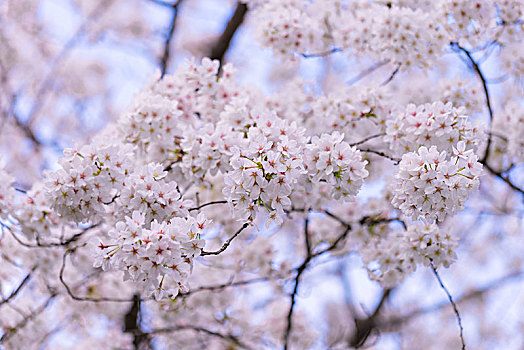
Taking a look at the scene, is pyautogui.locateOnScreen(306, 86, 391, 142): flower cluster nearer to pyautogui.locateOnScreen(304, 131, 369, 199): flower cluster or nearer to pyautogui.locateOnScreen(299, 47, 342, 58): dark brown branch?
pyautogui.locateOnScreen(299, 47, 342, 58): dark brown branch

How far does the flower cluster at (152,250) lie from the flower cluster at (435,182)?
38.6 inches

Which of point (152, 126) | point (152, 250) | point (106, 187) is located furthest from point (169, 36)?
point (152, 250)

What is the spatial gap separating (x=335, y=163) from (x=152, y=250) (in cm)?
96

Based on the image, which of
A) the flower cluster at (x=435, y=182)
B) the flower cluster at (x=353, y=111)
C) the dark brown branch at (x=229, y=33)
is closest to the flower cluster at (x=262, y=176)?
the flower cluster at (x=435, y=182)

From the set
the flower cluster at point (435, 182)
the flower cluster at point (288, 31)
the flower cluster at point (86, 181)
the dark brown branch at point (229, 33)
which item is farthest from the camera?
the dark brown branch at point (229, 33)

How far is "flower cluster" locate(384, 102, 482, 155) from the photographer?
2730 millimetres

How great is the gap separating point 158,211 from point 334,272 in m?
6.19

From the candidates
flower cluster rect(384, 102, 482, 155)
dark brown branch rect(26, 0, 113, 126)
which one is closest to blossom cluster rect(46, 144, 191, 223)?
flower cluster rect(384, 102, 482, 155)

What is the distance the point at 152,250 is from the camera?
216cm

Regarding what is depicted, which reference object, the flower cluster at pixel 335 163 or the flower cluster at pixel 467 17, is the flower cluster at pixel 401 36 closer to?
the flower cluster at pixel 467 17

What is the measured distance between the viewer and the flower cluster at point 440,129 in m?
2.73

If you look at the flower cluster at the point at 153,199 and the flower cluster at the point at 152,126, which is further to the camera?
the flower cluster at the point at 152,126

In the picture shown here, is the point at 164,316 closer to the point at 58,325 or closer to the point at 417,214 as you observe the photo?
the point at 58,325

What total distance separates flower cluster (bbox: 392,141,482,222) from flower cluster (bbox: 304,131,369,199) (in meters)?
0.23
